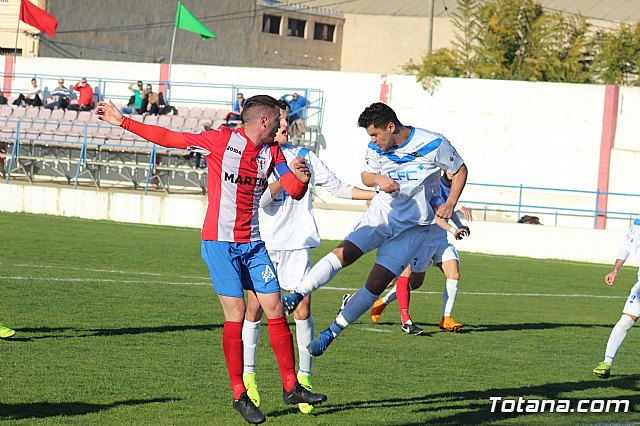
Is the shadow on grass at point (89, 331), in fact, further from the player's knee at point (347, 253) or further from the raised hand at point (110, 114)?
the raised hand at point (110, 114)

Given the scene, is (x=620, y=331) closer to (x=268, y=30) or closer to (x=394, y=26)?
(x=394, y=26)

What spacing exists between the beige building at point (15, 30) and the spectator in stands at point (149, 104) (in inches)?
485

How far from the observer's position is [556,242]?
82.6 feet

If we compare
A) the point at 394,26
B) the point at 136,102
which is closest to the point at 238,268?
the point at 136,102

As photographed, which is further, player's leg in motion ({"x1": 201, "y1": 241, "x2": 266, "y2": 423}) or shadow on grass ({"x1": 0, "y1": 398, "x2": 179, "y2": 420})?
player's leg in motion ({"x1": 201, "y1": 241, "x2": 266, "y2": 423})

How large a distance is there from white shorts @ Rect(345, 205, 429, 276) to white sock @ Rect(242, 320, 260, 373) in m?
1.55

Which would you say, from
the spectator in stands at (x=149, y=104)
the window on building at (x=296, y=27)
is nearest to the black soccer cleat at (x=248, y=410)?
the spectator in stands at (x=149, y=104)

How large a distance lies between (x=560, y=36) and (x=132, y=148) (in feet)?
52.0

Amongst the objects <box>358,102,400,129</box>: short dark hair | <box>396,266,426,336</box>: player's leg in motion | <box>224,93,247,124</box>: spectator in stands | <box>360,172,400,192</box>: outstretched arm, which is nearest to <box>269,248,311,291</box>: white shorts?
<box>360,172,400,192</box>: outstretched arm

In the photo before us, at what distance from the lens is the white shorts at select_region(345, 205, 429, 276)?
886cm

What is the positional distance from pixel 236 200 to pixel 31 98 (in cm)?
2887

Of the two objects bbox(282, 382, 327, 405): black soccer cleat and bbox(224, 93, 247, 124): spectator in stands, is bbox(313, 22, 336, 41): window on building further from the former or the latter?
bbox(282, 382, 327, 405): black soccer cleat

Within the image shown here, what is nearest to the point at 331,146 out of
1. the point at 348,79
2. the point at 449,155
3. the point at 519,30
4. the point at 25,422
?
the point at 348,79

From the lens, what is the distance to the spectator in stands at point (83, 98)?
33281mm
